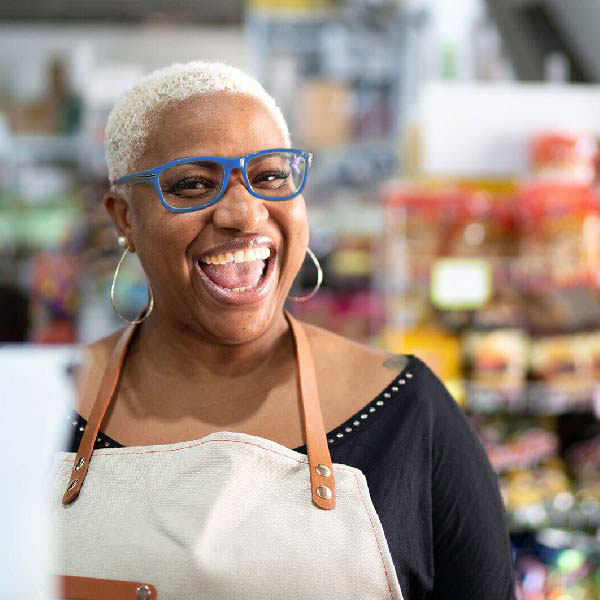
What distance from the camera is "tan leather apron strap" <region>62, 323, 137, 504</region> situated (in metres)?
1.23

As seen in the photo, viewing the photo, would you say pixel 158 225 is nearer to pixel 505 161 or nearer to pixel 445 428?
pixel 445 428

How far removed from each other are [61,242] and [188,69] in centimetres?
443

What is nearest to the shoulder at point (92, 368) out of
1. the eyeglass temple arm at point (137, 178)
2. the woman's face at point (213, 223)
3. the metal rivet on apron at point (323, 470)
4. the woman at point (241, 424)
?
the woman at point (241, 424)

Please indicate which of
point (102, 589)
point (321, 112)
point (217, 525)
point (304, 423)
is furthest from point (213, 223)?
point (321, 112)

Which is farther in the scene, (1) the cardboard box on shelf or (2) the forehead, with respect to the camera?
(1) the cardboard box on shelf

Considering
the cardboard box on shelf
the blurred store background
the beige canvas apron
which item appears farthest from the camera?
the cardboard box on shelf

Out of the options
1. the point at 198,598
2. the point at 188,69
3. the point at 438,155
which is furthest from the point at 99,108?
the point at 198,598

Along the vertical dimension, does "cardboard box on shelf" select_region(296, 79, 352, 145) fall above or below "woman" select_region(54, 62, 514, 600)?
above

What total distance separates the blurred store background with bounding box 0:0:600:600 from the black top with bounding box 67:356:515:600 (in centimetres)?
198

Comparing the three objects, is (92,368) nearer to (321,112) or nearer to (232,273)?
(232,273)

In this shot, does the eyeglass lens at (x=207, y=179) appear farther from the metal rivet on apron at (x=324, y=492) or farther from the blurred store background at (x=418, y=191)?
the blurred store background at (x=418, y=191)

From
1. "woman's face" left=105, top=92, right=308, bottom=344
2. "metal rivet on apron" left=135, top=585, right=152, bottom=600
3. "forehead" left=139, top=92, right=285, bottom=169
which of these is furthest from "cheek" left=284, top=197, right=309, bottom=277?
"metal rivet on apron" left=135, top=585, right=152, bottom=600

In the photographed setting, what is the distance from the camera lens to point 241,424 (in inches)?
52.0

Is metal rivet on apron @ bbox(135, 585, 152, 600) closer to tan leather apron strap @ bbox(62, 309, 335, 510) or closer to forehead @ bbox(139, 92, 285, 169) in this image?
tan leather apron strap @ bbox(62, 309, 335, 510)
